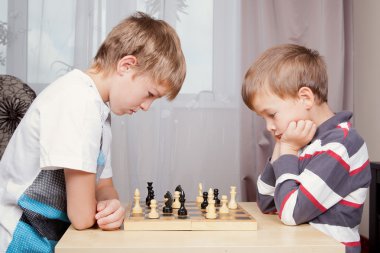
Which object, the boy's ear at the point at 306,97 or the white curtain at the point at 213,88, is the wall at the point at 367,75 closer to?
the white curtain at the point at 213,88

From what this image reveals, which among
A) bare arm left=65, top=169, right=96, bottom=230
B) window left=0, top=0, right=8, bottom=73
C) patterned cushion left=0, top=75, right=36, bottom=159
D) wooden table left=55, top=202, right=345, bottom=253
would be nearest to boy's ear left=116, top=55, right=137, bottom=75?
bare arm left=65, top=169, right=96, bottom=230

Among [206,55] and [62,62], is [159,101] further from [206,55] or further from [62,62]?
[62,62]

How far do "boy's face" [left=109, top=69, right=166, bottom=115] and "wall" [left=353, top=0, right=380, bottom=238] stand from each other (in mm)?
1646

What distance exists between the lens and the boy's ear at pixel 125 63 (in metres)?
1.36

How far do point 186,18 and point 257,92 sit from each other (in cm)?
128

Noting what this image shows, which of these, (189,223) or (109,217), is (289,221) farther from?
(109,217)

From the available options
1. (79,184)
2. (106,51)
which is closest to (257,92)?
(106,51)

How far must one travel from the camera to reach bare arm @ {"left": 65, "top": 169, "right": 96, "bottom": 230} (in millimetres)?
1152

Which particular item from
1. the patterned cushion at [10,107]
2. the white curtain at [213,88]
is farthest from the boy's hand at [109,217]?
the white curtain at [213,88]

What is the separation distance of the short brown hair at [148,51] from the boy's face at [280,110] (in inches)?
11.3

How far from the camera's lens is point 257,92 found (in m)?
1.51

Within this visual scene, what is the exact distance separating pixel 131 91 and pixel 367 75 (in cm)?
180

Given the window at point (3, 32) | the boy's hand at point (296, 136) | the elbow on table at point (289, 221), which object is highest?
the window at point (3, 32)

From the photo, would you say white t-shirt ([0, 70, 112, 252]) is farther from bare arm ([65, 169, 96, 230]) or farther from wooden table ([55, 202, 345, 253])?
wooden table ([55, 202, 345, 253])
